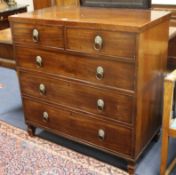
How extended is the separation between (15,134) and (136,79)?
1.17 metres

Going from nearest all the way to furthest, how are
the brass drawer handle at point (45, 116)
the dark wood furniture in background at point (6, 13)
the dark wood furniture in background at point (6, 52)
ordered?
the brass drawer handle at point (45, 116) → the dark wood furniture in background at point (6, 52) → the dark wood furniture in background at point (6, 13)

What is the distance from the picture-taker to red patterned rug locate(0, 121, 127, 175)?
1.78 meters

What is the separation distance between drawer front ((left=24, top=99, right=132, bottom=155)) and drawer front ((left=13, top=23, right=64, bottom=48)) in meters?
0.43

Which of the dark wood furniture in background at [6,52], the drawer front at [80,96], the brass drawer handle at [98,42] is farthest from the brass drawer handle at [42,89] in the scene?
the brass drawer handle at [98,42]

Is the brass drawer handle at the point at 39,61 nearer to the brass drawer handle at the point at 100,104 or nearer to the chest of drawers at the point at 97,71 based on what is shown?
the chest of drawers at the point at 97,71

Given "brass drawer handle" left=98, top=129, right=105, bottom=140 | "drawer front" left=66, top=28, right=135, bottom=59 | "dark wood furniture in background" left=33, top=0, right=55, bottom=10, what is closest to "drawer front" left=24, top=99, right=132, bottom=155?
"brass drawer handle" left=98, top=129, right=105, bottom=140

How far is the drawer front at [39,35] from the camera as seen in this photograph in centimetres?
162

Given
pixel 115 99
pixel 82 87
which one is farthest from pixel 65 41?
pixel 115 99

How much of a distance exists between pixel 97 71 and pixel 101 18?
0.95ft

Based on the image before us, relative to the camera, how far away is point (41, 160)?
189 cm

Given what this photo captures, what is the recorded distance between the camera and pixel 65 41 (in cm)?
161

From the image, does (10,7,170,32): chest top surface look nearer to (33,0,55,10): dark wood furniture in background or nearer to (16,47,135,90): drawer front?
(16,47,135,90): drawer front

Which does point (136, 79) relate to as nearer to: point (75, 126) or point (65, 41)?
point (65, 41)

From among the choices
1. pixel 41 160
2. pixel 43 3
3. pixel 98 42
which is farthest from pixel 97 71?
pixel 43 3
